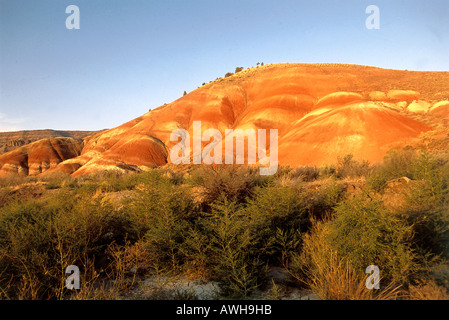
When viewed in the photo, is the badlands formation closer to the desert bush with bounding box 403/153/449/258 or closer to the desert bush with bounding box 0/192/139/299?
the desert bush with bounding box 403/153/449/258

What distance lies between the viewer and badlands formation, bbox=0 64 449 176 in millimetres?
29422

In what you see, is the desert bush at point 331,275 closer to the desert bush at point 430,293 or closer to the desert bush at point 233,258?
the desert bush at point 430,293

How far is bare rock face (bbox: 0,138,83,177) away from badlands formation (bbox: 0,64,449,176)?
0.63ft

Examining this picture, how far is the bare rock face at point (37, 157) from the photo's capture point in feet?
178

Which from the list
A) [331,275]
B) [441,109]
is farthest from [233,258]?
[441,109]

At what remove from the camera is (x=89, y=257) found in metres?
5.09

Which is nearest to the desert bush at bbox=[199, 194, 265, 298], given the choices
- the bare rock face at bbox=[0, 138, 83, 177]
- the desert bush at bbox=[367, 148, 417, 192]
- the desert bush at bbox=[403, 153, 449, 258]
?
the desert bush at bbox=[403, 153, 449, 258]

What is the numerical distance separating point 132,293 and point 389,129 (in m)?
32.3

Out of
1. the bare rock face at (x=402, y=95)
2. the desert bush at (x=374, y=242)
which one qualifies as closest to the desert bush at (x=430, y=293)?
the desert bush at (x=374, y=242)

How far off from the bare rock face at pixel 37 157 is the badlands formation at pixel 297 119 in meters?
0.19

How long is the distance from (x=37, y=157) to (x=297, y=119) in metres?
56.9

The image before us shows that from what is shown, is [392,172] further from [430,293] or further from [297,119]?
[297,119]
